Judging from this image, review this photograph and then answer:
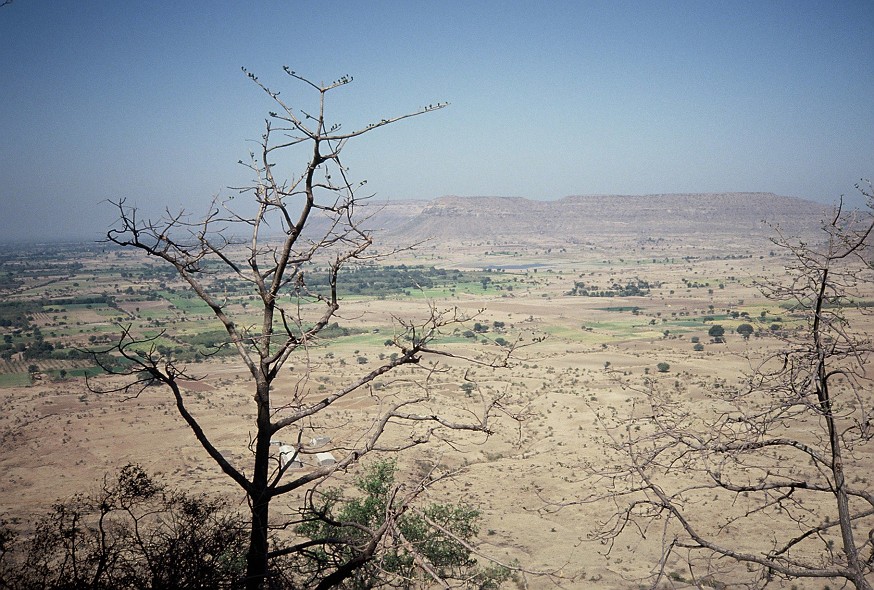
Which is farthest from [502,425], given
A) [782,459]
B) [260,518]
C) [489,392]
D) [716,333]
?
[716,333]

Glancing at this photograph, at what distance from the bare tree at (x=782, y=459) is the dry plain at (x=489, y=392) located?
19.7 inches

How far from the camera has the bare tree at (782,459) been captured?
4941mm

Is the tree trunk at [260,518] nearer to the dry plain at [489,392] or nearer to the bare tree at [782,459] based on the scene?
the dry plain at [489,392]

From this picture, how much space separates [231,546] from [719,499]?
1979 cm

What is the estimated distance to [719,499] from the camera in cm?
2006

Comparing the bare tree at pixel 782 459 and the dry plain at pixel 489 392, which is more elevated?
the bare tree at pixel 782 459

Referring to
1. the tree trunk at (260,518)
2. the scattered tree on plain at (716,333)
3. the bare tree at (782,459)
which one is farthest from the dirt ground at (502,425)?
the scattered tree on plain at (716,333)

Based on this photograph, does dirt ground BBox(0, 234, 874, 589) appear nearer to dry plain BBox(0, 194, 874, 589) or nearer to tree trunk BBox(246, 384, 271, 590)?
dry plain BBox(0, 194, 874, 589)

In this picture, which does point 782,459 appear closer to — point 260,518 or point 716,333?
point 260,518

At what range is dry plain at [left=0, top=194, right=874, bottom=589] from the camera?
54.2ft

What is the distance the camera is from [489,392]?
1355 inches

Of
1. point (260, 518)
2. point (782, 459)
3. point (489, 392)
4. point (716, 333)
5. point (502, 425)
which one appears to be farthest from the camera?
point (716, 333)

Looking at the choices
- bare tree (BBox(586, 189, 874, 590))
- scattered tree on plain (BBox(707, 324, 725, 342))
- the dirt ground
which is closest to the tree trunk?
the dirt ground

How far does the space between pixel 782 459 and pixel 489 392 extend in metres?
27.1
